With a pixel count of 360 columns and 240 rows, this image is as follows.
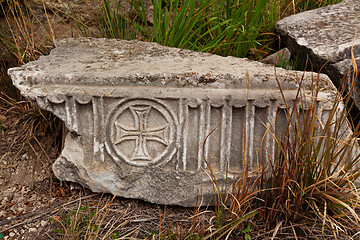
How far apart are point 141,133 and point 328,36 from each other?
1.47 metres

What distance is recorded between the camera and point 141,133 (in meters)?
2.20

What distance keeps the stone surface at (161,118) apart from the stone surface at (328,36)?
413 mm

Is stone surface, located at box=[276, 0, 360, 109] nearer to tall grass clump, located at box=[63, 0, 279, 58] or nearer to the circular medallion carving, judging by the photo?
tall grass clump, located at box=[63, 0, 279, 58]

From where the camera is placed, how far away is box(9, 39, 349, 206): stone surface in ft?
→ 7.00

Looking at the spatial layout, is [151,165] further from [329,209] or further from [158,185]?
[329,209]

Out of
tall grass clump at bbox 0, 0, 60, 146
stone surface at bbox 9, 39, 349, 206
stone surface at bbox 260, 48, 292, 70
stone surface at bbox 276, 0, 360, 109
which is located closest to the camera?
stone surface at bbox 9, 39, 349, 206

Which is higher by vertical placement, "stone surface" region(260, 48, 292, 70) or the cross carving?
"stone surface" region(260, 48, 292, 70)

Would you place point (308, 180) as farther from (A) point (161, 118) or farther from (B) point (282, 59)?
(B) point (282, 59)

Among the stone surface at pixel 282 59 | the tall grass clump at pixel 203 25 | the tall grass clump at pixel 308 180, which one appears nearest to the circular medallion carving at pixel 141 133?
the tall grass clump at pixel 308 180

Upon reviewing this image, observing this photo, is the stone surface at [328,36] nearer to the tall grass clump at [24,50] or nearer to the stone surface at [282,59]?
the stone surface at [282,59]

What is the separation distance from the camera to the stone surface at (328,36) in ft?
8.14

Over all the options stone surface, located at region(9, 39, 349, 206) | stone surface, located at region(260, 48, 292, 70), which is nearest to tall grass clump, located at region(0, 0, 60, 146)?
stone surface, located at region(9, 39, 349, 206)

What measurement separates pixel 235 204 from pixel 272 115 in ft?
1.73

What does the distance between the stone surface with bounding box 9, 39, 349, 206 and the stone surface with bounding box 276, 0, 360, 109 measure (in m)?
0.41
